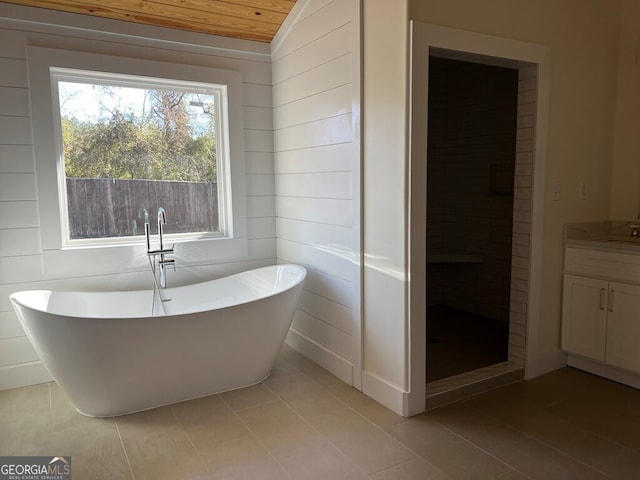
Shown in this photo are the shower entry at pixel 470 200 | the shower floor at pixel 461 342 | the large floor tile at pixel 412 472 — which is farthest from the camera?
the shower entry at pixel 470 200

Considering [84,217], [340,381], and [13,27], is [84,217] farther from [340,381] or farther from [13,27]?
[340,381]

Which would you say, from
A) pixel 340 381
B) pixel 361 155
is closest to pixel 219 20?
pixel 361 155

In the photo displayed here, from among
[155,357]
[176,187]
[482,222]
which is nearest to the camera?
[155,357]

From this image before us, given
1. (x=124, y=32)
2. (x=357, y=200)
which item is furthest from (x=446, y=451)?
(x=124, y=32)

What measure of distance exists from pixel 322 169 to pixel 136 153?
1422 millimetres

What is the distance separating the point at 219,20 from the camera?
3.51 meters

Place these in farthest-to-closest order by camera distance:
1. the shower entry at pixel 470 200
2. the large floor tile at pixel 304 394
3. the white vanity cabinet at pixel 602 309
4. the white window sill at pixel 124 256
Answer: the shower entry at pixel 470 200 → the white window sill at pixel 124 256 → the white vanity cabinet at pixel 602 309 → the large floor tile at pixel 304 394

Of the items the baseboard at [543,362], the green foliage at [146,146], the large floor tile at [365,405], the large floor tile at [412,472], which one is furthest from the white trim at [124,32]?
the large floor tile at [412,472]

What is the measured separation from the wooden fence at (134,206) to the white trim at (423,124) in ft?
6.30

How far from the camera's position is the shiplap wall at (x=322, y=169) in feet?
9.86

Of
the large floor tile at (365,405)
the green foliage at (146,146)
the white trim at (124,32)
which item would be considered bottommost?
the large floor tile at (365,405)

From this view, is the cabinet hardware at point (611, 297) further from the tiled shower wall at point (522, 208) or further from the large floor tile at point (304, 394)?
the large floor tile at point (304, 394)

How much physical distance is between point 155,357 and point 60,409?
0.72 meters

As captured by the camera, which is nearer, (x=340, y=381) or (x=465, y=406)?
(x=465, y=406)
